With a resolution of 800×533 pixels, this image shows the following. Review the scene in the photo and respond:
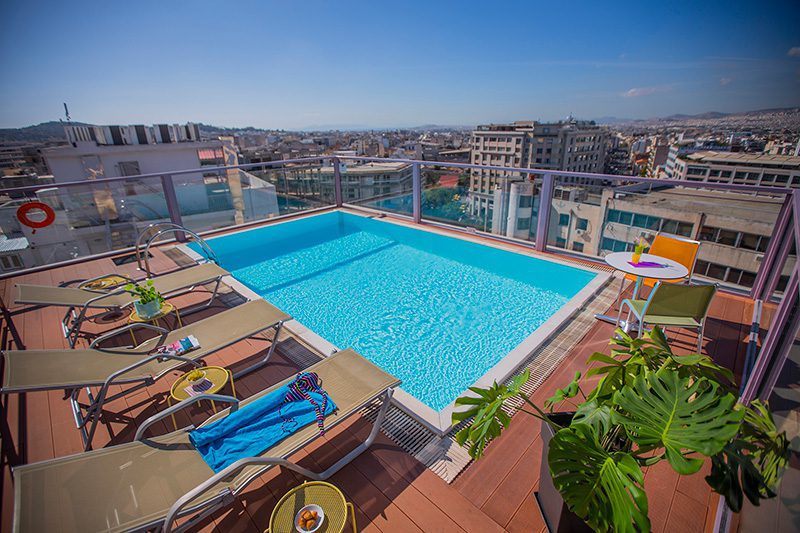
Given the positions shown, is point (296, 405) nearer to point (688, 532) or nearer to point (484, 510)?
point (484, 510)

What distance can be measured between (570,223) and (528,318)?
1.81m

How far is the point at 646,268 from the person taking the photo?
3273 millimetres

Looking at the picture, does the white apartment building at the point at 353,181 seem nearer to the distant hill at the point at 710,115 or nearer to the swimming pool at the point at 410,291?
the swimming pool at the point at 410,291

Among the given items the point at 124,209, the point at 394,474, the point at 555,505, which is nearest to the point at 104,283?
the point at 124,209

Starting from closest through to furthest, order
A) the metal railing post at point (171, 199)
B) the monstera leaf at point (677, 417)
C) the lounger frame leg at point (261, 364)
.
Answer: the monstera leaf at point (677, 417), the lounger frame leg at point (261, 364), the metal railing post at point (171, 199)

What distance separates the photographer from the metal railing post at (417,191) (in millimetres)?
6742

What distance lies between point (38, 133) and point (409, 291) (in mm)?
43022

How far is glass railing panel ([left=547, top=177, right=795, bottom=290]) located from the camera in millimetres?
A: 3768

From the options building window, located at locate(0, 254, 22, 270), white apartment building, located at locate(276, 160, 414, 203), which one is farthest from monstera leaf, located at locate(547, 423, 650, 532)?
building window, located at locate(0, 254, 22, 270)

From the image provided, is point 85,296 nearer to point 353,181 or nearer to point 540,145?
point 353,181

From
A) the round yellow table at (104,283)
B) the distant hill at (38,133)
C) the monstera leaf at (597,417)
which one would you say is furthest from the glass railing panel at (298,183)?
the distant hill at (38,133)

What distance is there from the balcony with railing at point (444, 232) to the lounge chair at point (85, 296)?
31 cm

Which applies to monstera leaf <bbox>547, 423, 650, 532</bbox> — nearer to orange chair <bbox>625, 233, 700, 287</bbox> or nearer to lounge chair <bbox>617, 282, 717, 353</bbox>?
lounge chair <bbox>617, 282, 717, 353</bbox>

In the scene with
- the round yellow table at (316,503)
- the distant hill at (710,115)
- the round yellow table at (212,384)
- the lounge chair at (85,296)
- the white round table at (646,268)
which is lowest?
the round yellow table at (212,384)
